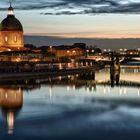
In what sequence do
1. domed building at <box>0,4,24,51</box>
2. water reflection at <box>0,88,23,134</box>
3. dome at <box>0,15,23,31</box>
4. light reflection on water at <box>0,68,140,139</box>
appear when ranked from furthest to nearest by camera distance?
dome at <box>0,15,23,31</box> < domed building at <box>0,4,24,51</box> < water reflection at <box>0,88,23,134</box> < light reflection on water at <box>0,68,140,139</box>

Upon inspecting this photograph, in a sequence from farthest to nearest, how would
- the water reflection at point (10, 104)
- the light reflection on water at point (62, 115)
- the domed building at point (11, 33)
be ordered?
1. the domed building at point (11, 33)
2. the water reflection at point (10, 104)
3. the light reflection on water at point (62, 115)

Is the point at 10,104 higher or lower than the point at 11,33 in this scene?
lower

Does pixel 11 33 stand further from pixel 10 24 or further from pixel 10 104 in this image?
pixel 10 104

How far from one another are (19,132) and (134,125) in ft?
21.0

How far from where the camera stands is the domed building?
14050 centimetres

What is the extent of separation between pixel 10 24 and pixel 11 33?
2.63 metres

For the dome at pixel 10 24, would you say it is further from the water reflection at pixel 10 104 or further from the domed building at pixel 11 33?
the water reflection at pixel 10 104

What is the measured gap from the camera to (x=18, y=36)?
141m

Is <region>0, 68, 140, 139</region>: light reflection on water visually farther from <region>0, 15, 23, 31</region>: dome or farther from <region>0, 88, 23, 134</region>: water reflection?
<region>0, 15, 23, 31</region>: dome

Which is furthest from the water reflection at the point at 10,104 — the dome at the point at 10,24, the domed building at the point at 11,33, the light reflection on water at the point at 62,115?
the dome at the point at 10,24

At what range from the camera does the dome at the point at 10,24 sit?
14075cm

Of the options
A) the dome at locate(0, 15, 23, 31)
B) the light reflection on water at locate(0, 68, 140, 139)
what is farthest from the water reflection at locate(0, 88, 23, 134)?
the dome at locate(0, 15, 23, 31)

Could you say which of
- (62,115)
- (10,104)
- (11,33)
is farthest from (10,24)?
(62,115)

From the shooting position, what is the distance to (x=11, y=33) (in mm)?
140500
